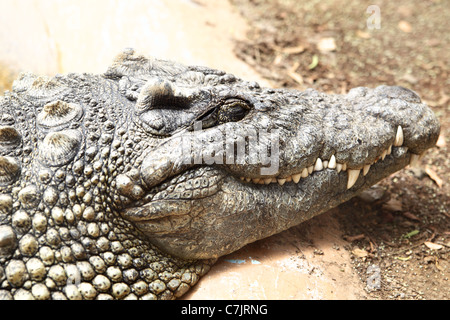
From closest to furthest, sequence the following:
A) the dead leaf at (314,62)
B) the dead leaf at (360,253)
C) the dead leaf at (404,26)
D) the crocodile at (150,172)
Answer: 1. the crocodile at (150,172)
2. the dead leaf at (360,253)
3. the dead leaf at (314,62)
4. the dead leaf at (404,26)

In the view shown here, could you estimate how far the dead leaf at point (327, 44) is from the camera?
6319 mm

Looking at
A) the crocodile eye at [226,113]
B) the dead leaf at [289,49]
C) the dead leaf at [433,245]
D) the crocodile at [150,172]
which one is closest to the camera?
the crocodile at [150,172]

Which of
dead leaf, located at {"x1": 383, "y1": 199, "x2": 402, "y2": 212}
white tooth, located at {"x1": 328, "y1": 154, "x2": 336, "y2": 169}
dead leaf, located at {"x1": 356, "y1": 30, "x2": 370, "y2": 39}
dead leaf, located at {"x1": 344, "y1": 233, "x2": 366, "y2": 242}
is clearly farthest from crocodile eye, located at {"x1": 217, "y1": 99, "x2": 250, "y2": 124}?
dead leaf, located at {"x1": 356, "y1": 30, "x2": 370, "y2": 39}

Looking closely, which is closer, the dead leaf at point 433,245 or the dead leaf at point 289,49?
the dead leaf at point 433,245

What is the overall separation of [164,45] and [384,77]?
9.79 feet

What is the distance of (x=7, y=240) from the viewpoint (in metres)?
2.52

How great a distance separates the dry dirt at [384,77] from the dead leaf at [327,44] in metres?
0.02

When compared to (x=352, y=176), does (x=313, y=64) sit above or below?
below

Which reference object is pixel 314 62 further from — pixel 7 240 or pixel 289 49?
pixel 7 240

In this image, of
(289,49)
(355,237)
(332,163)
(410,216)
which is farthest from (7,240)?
(289,49)

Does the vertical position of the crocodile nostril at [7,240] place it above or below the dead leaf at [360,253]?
above

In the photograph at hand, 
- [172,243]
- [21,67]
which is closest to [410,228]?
[172,243]

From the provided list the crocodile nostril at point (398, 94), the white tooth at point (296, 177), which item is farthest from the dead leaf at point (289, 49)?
the white tooth at point (296, 177)

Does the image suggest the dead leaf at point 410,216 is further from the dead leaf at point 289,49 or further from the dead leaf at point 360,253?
the dead leaf at point 289,49
